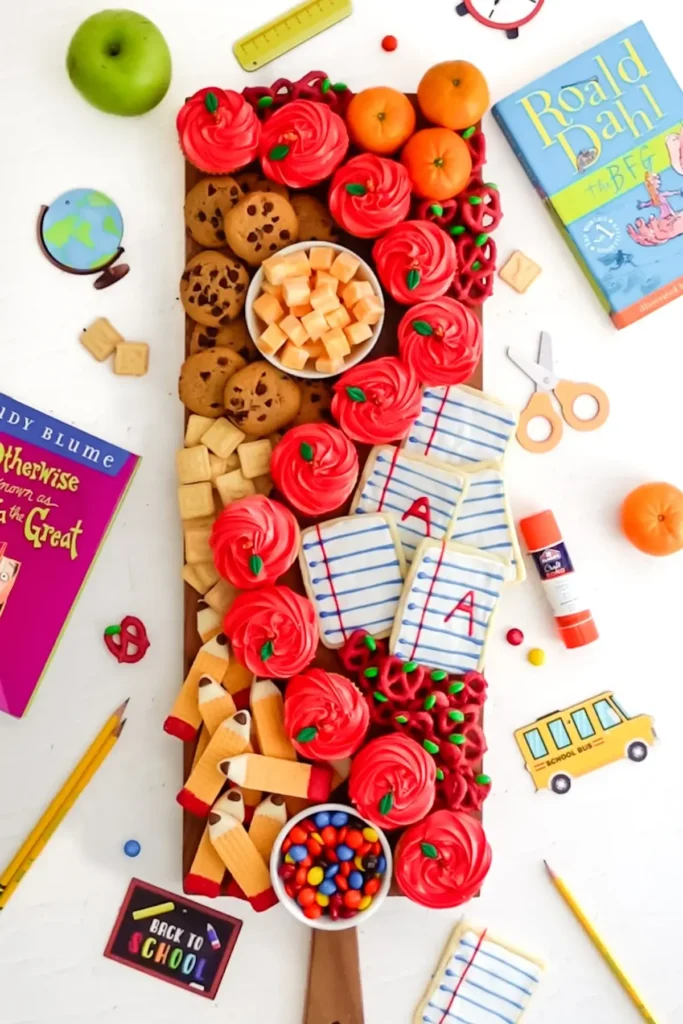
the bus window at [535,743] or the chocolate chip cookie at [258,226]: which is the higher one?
the chocolate chip cookie at [258,226]

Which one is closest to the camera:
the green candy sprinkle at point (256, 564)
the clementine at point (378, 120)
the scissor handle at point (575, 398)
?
the green candy sprinkle at point (256, 564)

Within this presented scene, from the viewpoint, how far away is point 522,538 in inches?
53.7

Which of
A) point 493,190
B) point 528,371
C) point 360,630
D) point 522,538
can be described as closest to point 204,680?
point 360,630

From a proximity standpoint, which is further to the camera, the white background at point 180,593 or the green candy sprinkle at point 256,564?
the white background at point 180,593

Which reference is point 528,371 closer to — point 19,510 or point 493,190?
point 493,190

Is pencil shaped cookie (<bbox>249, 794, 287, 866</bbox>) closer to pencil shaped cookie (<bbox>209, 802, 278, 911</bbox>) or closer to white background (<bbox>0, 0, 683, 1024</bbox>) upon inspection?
pencil shaped cookie (<bbox>209, 802, 278, 911</bbox>)

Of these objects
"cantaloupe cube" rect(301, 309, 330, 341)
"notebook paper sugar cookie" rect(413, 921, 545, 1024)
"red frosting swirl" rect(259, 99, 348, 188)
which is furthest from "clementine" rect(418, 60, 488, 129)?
"notebook paper sugar cookie" rect(413, 921, 545, 1024)

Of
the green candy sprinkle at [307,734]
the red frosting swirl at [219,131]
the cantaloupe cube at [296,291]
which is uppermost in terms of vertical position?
the red frosting swirl at [219,131]

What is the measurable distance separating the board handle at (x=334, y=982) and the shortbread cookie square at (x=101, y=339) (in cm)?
90

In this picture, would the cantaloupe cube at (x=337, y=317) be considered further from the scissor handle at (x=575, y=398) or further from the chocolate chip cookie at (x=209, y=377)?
the scissor handle at (x=575, y=398)

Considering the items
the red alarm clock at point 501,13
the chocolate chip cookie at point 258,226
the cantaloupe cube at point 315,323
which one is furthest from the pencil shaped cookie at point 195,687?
the red alarm clock at point 501,13

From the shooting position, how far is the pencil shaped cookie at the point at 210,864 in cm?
125

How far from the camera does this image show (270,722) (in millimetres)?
1254

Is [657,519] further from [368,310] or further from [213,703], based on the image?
[213,703]
